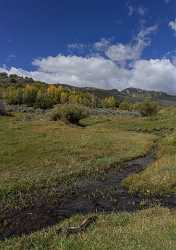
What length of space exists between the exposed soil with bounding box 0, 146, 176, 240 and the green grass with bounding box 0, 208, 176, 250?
1.84m

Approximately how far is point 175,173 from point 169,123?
2632 inches

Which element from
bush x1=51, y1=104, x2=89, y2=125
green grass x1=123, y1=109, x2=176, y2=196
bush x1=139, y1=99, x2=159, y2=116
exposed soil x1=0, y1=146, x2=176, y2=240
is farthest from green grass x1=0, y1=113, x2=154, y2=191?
bush x1=139, y1=99, x2=159, y2=116

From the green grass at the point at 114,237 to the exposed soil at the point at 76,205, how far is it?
6.05ft

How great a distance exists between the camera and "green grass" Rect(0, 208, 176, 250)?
12875mm

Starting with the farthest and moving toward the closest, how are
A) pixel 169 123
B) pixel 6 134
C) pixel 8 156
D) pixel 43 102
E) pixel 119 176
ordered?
pixel 43 102
pixel 169 123
pixel 6 134
pixel 8 156
pixel 119 176

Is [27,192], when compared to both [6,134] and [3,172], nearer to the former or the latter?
[3,172]

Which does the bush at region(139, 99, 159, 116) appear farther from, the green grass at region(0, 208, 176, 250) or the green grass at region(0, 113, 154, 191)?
the green grass at region(0, 208, 176, 250)

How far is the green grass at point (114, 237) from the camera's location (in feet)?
42.2

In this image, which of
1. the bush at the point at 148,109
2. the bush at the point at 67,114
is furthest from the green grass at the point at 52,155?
the bush at the point at 148,109

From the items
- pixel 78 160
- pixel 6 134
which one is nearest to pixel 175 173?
pixel 78 160

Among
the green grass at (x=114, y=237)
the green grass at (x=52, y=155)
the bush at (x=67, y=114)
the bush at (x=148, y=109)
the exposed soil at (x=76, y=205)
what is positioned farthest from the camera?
the bush at (x=148, y=109)

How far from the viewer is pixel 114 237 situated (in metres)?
13.9

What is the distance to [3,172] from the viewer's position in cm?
2959

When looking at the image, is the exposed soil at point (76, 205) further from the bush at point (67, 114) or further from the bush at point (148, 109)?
the bush at point (148, 109)
